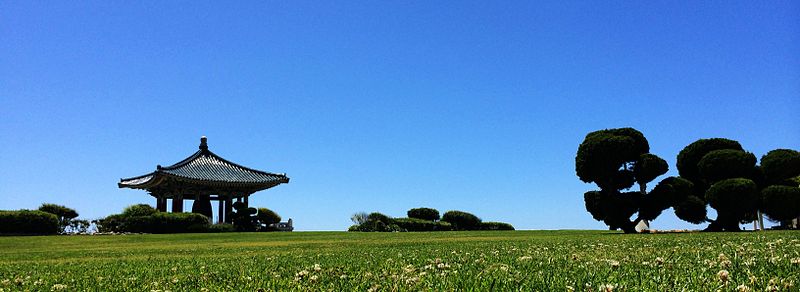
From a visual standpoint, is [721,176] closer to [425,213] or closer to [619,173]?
[619,173]

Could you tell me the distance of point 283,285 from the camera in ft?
16.4

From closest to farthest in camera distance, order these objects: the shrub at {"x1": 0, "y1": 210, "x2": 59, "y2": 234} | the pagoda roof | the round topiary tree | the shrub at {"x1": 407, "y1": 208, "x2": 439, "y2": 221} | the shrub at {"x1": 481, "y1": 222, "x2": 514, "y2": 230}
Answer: the round topiary tree, the shrub at {"x1": 0, "y1": 210, "x2": 59, "y2": 234}, the shrub at {"x1": 407, "y1": 208, "x2": 439, "y2": 221}, the pagoda roof, the shrub at {"x1": 481, "y1": 222, "x2": 514, "y2": 230}

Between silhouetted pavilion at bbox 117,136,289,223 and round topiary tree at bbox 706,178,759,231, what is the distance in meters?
39.5

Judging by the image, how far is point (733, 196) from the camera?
32.0 meters

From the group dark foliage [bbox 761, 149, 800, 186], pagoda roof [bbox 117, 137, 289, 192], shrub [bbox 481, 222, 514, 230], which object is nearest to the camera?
dark foliage [bbox 761, 149, 800, 186]

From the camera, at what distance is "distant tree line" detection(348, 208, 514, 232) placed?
4814cm

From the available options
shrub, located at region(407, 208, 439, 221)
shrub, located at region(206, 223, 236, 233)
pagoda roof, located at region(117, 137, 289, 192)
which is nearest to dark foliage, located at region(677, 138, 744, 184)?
shrub, located at region(407, 208, 439, 221)

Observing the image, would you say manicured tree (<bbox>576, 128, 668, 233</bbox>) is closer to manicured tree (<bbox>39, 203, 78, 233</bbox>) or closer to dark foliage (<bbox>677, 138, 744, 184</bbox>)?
dark foliage (<bbox>677, 138, 744, 184</bbox>)

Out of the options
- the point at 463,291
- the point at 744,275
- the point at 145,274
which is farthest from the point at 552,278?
the point at 145,274

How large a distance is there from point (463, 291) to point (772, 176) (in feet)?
133

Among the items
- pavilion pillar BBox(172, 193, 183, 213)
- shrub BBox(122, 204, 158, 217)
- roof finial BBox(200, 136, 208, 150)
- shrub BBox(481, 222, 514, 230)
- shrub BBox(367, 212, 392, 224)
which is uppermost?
roof finial BBox(200, 136, 208, 150)

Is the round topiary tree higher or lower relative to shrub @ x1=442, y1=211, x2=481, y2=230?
higher

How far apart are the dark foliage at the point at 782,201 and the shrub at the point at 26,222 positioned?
163 feet

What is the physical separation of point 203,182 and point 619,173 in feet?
124
